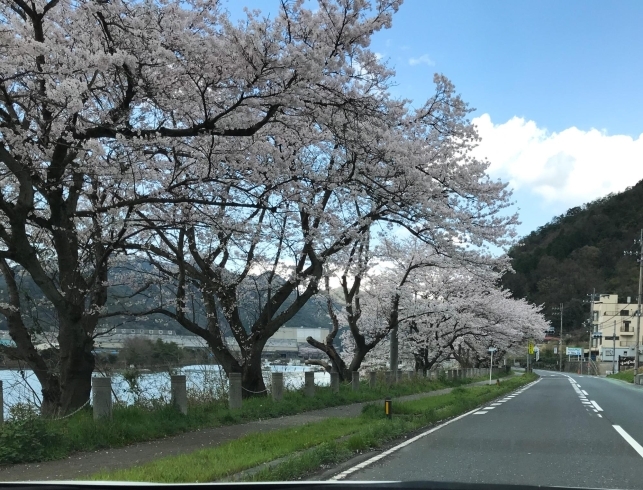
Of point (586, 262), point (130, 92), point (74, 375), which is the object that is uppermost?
point (586, 262)

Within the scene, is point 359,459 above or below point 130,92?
below

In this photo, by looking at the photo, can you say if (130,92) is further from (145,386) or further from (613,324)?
(613,324)

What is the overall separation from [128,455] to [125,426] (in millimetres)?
1503

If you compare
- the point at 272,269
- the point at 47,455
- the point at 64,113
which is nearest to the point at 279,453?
the point at 47,455

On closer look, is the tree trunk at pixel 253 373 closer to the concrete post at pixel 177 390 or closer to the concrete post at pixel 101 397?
the concrete post at pixel 177 390

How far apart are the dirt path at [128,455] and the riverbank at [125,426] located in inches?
3.3

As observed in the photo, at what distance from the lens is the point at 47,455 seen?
8.77 metres

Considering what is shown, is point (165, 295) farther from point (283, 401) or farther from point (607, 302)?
point (607, 302)

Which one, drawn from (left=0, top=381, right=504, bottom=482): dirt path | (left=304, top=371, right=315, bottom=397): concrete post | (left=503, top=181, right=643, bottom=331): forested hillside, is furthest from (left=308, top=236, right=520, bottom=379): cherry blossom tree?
(left=503, top=181, right=643, bottom=331): forested hillside

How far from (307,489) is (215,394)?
13867 mm

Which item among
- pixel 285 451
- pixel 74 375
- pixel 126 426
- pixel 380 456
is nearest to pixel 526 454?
pixel 380 456

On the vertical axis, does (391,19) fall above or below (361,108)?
above

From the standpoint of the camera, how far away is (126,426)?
1068cm

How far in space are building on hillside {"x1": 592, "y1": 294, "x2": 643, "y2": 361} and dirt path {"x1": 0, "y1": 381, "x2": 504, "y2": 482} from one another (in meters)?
94.1
